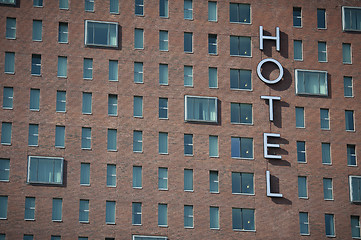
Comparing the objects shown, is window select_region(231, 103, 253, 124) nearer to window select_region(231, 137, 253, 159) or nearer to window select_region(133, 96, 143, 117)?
window select_region(231, 137, 253, 159)

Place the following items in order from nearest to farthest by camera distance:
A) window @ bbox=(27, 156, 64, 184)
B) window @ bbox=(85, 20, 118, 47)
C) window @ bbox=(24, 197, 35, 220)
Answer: window @ bbox=(24, 197, 35, 220), window @ bbox=(27, 156, 64, 184), window @ bbox=(85, 20, 118, 47)

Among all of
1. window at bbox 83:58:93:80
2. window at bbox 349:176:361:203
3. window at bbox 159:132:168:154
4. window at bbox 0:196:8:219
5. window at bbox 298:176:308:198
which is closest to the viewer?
window at bbox 0:196:8:219

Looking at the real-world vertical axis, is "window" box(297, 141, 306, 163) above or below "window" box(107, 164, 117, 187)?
above

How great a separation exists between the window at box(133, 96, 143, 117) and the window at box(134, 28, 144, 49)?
5384mm

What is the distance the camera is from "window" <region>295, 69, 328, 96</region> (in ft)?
299

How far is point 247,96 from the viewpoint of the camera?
89688 millimetres

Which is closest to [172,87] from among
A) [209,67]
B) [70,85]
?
[209,67]

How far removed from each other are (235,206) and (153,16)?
20.8 m

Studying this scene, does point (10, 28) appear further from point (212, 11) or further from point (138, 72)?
point (212, 11)

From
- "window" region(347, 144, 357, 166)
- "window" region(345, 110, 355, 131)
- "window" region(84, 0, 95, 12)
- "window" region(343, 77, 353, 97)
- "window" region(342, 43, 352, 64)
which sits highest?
"window" region(84, 0, 95, 12)

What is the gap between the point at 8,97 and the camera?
8675 centimetres

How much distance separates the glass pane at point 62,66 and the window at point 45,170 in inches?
338

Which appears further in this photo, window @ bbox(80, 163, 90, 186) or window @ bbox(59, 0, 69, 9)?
window @ bbox(59, 0, 69, 9)

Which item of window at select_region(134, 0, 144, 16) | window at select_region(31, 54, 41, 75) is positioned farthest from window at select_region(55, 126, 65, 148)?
window at select_region(134, 0, 144, 16)
